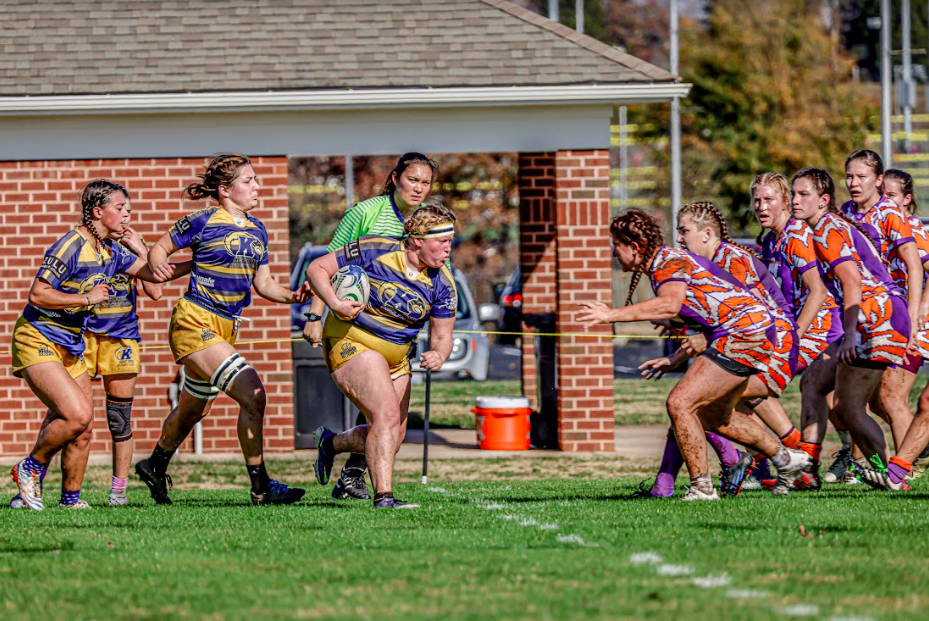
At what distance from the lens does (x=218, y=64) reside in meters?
13.9

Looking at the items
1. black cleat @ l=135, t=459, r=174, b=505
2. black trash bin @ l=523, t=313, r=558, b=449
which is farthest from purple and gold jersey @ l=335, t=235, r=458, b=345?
black trash bin @ l=523, t=313, r=558, b=449

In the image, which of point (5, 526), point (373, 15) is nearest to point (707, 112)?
point (373, 15)

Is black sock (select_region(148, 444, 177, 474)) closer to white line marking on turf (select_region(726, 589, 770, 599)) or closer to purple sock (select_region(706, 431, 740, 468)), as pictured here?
purple sock (select_region(706, 431, 740, 468))

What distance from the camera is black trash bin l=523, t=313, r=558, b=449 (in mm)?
14070

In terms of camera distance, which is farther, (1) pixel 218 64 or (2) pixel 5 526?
(1) pixel 218 64

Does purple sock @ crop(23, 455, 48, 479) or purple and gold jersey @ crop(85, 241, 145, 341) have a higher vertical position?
purple and gold jersey @ crop(85, 241, 145, 341)

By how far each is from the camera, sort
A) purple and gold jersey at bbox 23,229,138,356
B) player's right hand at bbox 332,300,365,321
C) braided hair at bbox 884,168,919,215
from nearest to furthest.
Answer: player's right hand at bbox 332,300,365,321 < purple and gold jersey at bbox 23,229,138,356 < braided hair at bbox 884,168,919,215

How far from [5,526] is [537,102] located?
284 inches

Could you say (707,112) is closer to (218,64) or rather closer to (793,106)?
(793,106)

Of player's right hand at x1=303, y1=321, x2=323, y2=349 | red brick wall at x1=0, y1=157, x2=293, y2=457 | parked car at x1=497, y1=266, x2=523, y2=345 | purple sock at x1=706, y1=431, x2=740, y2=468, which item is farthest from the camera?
parked car at x1=497, y1=266, x2=523, y2=345

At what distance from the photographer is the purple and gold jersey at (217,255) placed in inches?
344

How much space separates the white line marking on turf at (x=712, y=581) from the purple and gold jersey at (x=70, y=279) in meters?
4.68

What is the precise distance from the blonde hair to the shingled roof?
540cm

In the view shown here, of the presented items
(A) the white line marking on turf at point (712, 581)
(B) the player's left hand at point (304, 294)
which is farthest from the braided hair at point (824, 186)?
(A) the white line marking on turf at point (712, 581)
